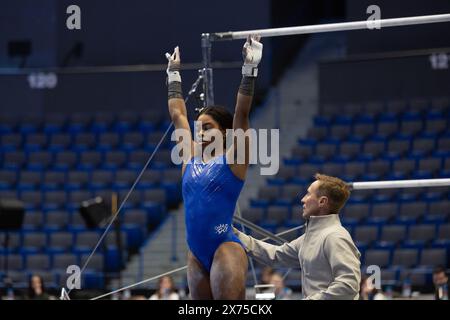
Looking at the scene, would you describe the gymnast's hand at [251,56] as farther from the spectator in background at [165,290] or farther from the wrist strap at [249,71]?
the spectator in background at [165,290]

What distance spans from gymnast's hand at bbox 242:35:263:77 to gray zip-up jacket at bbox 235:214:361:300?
87 cm

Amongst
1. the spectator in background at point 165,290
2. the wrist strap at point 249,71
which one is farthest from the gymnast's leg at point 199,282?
the spectator in background at point 165,290

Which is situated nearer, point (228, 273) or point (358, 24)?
point (228, 273)

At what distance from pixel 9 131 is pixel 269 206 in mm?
6076

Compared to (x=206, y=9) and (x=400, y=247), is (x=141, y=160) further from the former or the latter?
(x=400, y=247)

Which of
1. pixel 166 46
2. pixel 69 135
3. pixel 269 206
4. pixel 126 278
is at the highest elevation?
pixel 166 46

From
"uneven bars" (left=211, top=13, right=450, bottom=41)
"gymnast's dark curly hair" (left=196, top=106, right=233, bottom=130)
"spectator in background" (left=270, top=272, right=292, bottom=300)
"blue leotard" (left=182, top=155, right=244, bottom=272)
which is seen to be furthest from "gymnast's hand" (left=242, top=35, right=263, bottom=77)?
"spectator in background" (left=270, top=272, right=292, bottom=300)

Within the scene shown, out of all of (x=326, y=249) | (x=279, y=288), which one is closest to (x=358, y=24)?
(x=326, y=249)

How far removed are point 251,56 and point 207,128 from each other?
46 cm

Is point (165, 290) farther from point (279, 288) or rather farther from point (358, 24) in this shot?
point (358, 24)

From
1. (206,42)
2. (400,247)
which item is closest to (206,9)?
(400,247)

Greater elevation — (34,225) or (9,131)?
(9,131)

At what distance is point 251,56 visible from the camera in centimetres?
511

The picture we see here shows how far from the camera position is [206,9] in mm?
18469
